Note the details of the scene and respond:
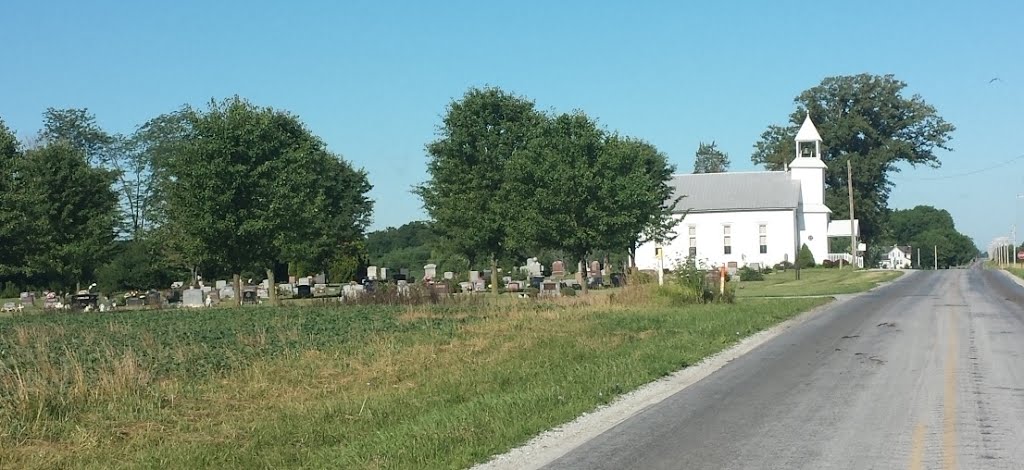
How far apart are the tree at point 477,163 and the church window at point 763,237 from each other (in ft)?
130

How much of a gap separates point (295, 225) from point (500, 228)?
38.9ft

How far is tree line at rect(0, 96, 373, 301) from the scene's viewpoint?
3831 cm

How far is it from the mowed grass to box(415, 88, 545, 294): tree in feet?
76.6

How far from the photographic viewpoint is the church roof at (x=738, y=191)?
85.9 meters

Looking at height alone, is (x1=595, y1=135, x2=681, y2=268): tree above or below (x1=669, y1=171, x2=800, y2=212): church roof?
below

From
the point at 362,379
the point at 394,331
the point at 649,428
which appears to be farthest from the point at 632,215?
the point at 649,428

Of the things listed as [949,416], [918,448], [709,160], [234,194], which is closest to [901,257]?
[709,160]

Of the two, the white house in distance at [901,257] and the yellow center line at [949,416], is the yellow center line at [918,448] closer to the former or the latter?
the yellow center line at [949,416]

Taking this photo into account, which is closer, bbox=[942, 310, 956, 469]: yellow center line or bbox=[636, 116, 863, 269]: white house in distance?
bbox=[942, 310, 956, 469]: yellow center line

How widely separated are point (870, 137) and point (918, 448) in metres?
93.2

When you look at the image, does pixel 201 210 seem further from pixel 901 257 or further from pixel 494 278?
pixel 901 257

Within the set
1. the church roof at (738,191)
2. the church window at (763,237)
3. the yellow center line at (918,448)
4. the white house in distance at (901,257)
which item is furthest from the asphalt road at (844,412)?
the white house in distance at (901,257)

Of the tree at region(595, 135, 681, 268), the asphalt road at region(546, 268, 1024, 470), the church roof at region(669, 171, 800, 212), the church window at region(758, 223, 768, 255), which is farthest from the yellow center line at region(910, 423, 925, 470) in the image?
the church window at region(758, 223, 768, 255)

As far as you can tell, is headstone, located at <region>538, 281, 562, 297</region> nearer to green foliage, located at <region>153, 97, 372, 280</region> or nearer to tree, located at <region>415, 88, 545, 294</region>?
tree, located at <region>415, 88, 545, 294</region>
